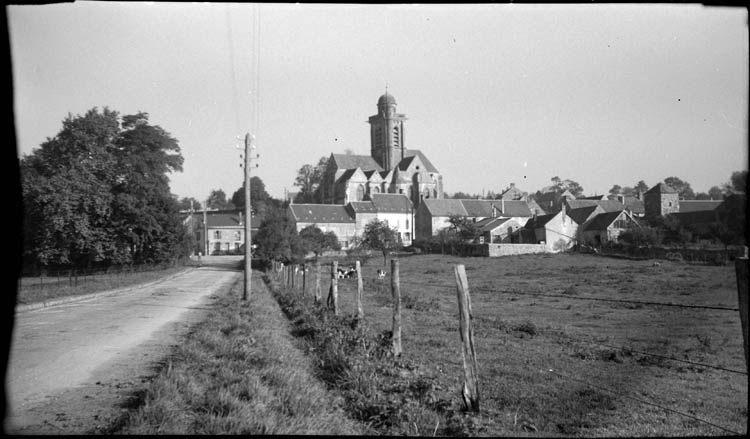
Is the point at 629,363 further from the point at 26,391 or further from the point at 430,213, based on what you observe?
the point at 430,213

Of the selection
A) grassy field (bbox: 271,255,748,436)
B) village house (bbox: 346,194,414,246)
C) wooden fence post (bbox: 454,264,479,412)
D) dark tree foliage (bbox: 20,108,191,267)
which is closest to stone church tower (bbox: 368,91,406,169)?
village house (bbox: 346,194,414,246)

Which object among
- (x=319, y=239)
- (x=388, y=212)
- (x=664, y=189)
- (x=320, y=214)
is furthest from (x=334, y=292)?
(x=388, y=212)

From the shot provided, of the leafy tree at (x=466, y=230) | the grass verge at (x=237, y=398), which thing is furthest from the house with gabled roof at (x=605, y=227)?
the grass verge at (x=237, y=398)

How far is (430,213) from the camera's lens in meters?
88.1

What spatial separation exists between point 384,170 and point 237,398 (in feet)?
327

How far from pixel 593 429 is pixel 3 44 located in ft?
20.3

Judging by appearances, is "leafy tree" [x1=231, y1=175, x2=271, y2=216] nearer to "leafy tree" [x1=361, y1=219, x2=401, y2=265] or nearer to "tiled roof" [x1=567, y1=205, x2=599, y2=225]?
"leafy tree" [x1=361, y1=219, x2=401, y2=265]

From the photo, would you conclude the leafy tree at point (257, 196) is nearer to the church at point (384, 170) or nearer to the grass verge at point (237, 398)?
the church at point (384, 170)

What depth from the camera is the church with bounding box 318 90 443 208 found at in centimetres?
9844

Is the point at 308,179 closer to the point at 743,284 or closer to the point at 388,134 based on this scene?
the point at 388,134

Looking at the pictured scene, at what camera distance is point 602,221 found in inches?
2495

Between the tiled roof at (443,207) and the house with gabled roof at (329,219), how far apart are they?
41.2 feet

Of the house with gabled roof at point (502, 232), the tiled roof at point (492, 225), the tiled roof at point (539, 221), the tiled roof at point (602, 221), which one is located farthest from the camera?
the tiled roof at point (492, 225)

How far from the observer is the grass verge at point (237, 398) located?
15.1ft
